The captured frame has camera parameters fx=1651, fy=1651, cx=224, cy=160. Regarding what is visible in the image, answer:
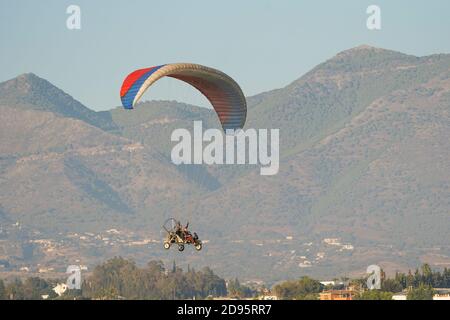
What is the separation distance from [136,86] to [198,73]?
6.57 meters

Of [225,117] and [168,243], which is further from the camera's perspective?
[225,117]

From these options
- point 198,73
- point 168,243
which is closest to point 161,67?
point 198,73

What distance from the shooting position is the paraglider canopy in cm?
10356

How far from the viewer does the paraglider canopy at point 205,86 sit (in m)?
104

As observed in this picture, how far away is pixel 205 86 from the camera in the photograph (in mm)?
112750
